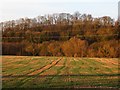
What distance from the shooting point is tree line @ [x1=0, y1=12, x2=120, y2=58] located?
43.8 m

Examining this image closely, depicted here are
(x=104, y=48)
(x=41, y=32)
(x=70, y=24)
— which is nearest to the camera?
(x=104, y=48)

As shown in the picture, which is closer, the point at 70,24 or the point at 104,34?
the point at 104,34

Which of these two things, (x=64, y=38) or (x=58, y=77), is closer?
(x=58, y=77)

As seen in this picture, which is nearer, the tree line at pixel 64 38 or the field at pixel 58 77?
the field at pixel 58 77

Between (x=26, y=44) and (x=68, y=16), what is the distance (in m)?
13.6

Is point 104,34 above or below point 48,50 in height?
above

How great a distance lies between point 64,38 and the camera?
48.5m

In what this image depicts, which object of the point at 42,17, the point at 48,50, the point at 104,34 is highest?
the point at 42,17

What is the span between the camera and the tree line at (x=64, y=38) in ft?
144

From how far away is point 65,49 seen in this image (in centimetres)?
4475

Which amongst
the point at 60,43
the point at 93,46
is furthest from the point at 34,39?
the point at 93,46

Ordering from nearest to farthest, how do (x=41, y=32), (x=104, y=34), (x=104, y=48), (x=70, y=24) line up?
1. (x=104, y=48)
2. (x=104, y=34)
3. (x=41, y=32)
4. (x=70, y=24)

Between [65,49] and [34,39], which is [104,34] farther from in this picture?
[34,39]

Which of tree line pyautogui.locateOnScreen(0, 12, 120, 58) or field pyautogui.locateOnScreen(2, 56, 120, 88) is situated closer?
field pyautogui.locateOnScreen(2, 56, 120, 88)
